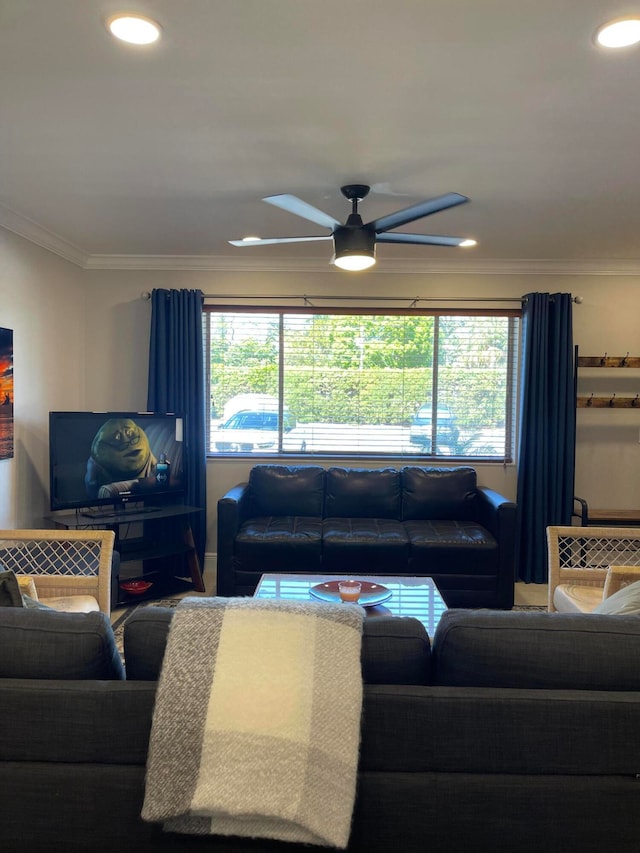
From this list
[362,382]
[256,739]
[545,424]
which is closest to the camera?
[256,739]

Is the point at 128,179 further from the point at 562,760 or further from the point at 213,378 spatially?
the point at 562,760

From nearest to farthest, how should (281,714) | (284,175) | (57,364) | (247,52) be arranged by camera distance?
(281,714)
(247,52)
(284,175)
(57,364)

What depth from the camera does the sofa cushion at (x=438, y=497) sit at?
4.47 metres

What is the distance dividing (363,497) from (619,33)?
325 centimetres

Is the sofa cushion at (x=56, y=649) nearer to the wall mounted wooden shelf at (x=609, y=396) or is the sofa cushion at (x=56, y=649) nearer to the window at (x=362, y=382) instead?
the window at (x=362, y=382)

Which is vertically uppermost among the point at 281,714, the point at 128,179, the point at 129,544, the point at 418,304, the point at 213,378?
the point at 128,179

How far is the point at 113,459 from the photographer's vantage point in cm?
414

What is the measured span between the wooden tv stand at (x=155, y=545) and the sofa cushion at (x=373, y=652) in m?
2.54

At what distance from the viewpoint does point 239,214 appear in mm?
3639

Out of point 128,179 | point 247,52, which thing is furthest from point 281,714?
point 128,179

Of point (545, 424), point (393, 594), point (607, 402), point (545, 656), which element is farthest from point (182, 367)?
point (545, 656)

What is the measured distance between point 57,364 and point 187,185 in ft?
6.59

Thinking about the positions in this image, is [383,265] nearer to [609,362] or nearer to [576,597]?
[609,362]

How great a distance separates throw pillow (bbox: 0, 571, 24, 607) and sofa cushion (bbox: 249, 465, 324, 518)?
2.88 m
